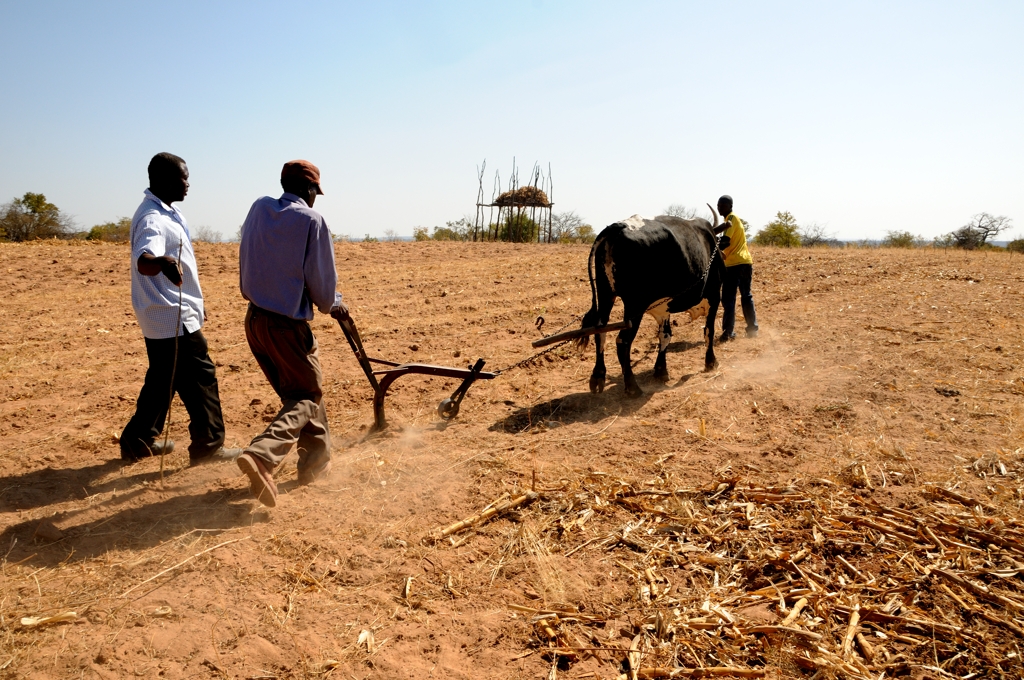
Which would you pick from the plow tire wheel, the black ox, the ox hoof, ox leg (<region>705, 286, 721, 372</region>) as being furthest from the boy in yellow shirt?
the plow tire wheel

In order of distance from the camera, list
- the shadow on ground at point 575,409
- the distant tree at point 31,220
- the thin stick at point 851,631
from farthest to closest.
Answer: the distant tree at point 31,220, the shadow on ground at point 575,409, the thin stick at point 851,631

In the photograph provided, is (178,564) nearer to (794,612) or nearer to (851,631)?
(794,612)

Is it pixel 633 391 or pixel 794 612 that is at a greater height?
pixel 633 391

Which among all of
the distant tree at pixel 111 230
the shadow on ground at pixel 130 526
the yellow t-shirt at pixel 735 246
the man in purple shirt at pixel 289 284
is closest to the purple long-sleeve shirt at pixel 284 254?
the man in purple shirt at pixel 289 284

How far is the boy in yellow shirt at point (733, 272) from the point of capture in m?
8.04

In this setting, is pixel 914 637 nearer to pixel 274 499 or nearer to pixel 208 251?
pixel 274 499

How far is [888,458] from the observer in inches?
177

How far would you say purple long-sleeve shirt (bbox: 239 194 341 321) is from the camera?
375cm

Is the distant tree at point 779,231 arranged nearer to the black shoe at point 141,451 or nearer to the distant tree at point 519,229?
the distant tree at point 519,229

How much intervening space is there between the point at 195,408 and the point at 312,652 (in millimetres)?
2385

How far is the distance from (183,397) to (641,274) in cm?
394

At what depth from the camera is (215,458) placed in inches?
181

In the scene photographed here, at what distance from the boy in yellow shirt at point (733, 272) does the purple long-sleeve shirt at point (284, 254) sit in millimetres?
5580

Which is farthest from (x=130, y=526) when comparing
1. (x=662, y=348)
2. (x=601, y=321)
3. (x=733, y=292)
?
(x=733, y=292)
